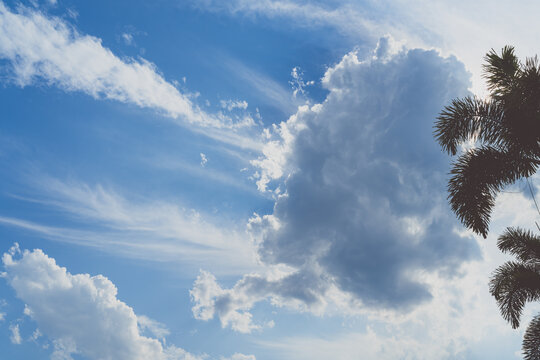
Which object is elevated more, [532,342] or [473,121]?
[473,121]

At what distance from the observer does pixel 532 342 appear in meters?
14.6

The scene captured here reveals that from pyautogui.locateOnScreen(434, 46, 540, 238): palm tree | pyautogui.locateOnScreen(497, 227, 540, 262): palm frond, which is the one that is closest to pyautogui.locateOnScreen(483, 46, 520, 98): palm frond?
pyautogui.locateOnScreen(434, 46, 540, 238): palm tree

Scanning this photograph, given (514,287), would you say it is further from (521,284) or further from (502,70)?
(502,70)

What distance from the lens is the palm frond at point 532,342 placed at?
14.3 meters

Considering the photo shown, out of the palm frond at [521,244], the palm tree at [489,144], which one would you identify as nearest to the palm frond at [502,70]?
the palm tree at [489,144]

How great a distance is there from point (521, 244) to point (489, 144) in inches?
242

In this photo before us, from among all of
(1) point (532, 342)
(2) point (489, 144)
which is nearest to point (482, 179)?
(2) point (489, 144)

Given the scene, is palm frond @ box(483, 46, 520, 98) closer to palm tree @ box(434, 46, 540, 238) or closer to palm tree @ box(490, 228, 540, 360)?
palm tree @ box(434, 46, 540, 238)

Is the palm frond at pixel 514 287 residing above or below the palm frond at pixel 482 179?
below

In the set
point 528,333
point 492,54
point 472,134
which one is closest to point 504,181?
point 472,134

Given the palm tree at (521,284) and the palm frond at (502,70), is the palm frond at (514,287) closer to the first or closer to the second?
the palm tree at (521,284)

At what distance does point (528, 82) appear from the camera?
13102mm

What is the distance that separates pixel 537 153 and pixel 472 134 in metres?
2.42

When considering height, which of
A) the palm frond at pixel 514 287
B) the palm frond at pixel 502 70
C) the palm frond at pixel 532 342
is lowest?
the palm frond at pixel 532 342
